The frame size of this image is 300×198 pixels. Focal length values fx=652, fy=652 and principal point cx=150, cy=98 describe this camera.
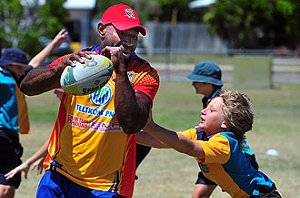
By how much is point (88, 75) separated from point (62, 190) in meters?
0.89

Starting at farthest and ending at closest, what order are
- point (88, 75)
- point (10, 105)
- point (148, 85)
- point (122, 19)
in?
1. point (10, 105)
2. point (148, 85)
3. point (122, 19)
4. point (88, 75)

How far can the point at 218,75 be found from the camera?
6.76m

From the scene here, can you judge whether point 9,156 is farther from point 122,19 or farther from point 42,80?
point 122,19

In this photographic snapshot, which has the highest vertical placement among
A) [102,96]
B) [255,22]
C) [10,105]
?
[102,96]

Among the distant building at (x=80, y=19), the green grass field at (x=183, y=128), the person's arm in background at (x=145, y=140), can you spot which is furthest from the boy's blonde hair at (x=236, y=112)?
the distant building at (x=80, y=19)

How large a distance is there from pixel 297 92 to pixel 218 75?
52.2ft

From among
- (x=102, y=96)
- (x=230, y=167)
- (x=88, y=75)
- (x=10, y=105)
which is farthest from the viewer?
(x=10, y=105)

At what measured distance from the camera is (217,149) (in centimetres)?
445

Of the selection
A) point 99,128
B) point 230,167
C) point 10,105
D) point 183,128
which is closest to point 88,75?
point 99,128

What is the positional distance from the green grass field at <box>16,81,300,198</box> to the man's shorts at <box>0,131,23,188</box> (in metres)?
1.62

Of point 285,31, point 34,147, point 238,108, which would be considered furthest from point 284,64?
point 238,108

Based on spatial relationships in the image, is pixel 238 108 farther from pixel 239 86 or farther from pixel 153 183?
pixel 239 86

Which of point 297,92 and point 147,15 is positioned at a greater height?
point 297,92

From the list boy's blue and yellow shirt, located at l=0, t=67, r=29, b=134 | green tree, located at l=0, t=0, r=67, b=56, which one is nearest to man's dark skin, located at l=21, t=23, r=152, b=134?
boy's blue and yellow shirt, located at l=0, t=67, r=29, b=134
